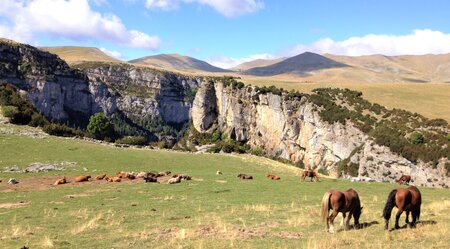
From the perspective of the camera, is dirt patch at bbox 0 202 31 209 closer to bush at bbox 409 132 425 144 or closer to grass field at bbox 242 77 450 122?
bush at bbox 409 132 425 144

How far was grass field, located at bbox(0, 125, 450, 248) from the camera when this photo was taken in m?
16.4

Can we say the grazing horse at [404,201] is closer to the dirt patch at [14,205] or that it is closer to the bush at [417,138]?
the dirt patch at [14,205]

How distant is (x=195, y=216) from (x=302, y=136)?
11524cm

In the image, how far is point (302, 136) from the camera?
5281 inches

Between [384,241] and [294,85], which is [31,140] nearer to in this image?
[384,241]

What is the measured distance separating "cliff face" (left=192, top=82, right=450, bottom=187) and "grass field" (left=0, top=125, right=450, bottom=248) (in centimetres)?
4553

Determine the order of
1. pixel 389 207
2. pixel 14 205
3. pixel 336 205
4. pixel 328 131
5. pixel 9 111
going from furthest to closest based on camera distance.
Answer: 1. pixel 328 131
2. pixel 9 111
3. pixel 14 205
4. pixel 336 205
5. pixel 389 207

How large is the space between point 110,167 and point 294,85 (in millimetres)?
121600

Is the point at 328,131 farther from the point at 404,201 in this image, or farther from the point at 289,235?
the point at 289,235

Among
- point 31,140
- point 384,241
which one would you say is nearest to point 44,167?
point 31,140

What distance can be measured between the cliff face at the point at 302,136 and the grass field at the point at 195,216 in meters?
45.5

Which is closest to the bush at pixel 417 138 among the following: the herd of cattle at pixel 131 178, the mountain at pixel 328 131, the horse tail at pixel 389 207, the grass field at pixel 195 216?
the mountain at pixel 328 131

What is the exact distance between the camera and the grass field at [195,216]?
53.8ft

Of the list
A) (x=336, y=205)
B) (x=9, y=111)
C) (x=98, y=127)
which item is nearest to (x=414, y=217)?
(x=336, y=205)
